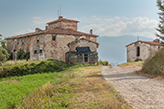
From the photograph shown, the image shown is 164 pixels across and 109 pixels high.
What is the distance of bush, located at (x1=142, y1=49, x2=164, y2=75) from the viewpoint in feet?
42.2

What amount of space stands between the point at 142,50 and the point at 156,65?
27738 mm

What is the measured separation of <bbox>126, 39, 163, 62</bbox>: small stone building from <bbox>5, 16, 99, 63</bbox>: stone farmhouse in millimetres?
10084

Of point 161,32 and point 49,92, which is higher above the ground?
point 161,32

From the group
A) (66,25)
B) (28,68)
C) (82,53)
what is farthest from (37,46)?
(28,68)

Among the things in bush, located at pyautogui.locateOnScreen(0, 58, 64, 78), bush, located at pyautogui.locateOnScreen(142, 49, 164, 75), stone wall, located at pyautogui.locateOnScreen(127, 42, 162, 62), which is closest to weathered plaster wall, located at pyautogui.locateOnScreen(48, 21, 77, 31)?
stone wall, located at pyautogui.locateOnScreen(127, 42, 162, 62)

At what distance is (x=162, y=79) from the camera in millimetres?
11133

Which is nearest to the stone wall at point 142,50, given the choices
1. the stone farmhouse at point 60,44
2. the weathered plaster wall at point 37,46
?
the stone farmhouse at point 60,44

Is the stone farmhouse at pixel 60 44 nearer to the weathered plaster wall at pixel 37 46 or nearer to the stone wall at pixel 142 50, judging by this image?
the weathered plaster wall at pixel 37 46

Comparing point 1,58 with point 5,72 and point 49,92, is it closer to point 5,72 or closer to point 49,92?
point 5,72

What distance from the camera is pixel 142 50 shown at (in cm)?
4012

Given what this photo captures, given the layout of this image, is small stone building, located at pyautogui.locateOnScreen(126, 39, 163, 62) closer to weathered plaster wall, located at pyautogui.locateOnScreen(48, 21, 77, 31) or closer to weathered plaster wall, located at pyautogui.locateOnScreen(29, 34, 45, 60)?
weathered plaster wall, located at pyautogui.locateOnScreen(48, 21, 77, 31)

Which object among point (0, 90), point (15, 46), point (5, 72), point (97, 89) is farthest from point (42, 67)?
point (15, 46)

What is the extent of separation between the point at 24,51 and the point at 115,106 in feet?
129

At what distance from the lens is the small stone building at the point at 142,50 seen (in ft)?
130
